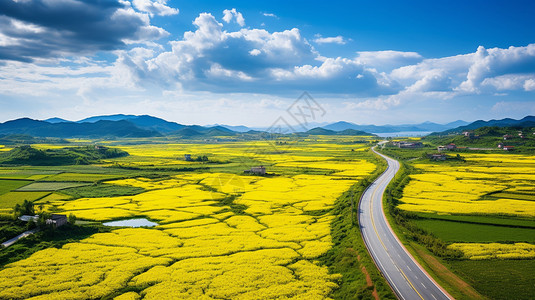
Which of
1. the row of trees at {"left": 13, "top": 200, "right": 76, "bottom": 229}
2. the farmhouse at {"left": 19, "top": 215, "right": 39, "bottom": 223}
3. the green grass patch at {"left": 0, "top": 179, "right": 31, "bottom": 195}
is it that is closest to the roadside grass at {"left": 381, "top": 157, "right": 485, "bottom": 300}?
the row of trees at {"left": 13, "top": 200, "right": 76, "bottom": 229}

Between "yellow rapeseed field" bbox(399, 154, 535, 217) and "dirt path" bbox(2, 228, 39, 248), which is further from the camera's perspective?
"yellow rapeseed field" bbox(399, 154, 535, 217)

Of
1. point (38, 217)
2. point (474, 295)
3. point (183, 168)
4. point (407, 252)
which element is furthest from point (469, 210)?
point (183, 168)

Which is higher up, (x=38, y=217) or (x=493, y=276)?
(x=38, y=217)

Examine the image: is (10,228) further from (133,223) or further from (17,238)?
(133,223)

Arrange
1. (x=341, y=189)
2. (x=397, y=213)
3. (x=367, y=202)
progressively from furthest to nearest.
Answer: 1. (x=341, y=189)
2. (x=367, y=202)
3. (x=397, y=213)

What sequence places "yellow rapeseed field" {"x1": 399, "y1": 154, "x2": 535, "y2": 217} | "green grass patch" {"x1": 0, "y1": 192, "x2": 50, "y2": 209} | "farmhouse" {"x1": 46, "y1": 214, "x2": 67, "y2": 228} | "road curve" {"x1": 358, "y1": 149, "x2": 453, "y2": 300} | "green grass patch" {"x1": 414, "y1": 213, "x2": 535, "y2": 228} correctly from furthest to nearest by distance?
"green grass patch" {"x1": 0, "y1": 192, "x2": 50, "y2": 209}, "yellow rapeseed field" {"x1": 399, "y1": 154, "x2": 535, "y2": 217}, "green grass patch" {"x1": 414, "y1": 213, "x2": 535, "y2": 228}, "farmhouse" {"x1": 46, "y1": 214, "x2": 67, "y2": 228}, "road curve" {"x1": 358, "y1": 149, "x2": 453, "y2": 300}

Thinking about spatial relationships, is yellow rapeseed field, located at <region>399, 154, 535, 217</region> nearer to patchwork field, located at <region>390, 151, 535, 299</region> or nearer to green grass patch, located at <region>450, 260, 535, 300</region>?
patchwork field, located at <region>390, 151, 535, 299</region>

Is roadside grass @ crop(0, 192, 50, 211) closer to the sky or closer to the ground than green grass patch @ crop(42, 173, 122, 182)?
closer to the ground

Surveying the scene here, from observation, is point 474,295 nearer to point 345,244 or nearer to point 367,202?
point 345,244
